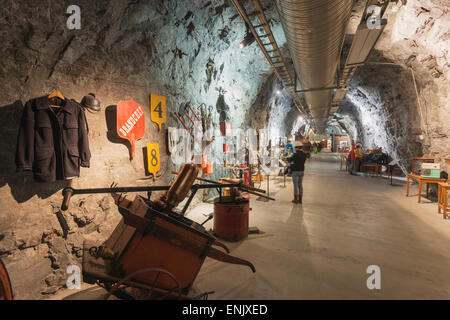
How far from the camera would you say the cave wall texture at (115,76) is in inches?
95.3

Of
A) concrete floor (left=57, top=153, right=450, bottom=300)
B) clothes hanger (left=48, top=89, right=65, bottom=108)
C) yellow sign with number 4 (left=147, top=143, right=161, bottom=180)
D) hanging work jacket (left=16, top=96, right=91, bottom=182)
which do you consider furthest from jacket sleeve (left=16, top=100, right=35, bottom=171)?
yellow sign with number 4 (left=147, top=143, right=161, bottom=180)

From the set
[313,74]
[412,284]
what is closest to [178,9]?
[313,74]

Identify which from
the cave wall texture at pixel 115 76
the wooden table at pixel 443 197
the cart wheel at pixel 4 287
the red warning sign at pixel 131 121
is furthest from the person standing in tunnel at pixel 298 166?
the cart wheel at pixel 4 287

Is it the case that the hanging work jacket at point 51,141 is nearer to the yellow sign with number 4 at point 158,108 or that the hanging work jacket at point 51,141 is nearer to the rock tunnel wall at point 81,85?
the rock tunnel wall at point 81,85

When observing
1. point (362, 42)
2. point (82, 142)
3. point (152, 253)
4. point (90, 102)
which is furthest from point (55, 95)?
point (362, 42)

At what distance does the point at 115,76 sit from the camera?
11.5 feet

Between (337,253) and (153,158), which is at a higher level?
(153,158)

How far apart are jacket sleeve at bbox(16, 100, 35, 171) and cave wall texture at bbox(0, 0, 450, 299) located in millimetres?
110

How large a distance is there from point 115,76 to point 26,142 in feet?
5.52

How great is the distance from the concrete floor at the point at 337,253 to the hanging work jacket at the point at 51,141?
86.1 inches

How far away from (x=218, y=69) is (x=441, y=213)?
689 cm

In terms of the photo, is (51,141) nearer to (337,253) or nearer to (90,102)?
(90,102)

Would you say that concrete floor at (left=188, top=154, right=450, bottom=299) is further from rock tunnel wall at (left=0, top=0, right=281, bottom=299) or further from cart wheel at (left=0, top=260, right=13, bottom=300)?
rock tunnel wall at (left=0, top=0, right=281, bottom=299)

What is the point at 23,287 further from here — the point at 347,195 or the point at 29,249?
the point at 347,195
